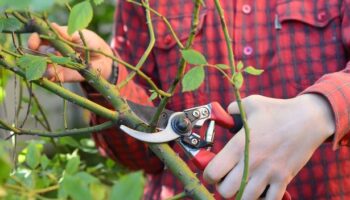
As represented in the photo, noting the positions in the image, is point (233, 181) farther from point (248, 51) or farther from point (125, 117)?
point (248, 51)

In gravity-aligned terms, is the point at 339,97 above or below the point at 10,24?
below

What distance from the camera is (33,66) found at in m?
0.80

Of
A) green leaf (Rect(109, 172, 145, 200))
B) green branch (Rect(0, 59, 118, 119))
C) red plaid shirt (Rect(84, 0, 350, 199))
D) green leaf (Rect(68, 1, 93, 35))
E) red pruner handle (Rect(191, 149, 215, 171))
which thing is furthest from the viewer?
red plaid shirt (Rect(84, 0, 350, 199))

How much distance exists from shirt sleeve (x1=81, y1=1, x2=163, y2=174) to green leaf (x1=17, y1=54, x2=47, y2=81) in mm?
572

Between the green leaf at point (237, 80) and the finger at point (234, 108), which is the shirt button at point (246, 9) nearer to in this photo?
the finger at point (234, 108)

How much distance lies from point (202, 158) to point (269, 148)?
0.34ft

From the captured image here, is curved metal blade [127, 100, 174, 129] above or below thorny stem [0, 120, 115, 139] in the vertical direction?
below

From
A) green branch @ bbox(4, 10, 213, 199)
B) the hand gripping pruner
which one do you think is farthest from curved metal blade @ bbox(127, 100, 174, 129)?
green branch @ bbox(4, 10, 213, 199)

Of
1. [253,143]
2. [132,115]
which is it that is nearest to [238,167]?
[253,143]

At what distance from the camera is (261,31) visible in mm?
1347

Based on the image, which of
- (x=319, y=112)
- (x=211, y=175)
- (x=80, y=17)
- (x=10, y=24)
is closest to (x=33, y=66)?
(x=10, y=24)

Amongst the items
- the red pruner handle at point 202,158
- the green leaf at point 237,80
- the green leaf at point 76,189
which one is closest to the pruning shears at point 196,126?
the red pruner handle at point 202,158

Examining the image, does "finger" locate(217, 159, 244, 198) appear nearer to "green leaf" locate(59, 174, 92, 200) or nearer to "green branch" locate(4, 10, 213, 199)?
"green branch" locate(4, 10, 213, 199)

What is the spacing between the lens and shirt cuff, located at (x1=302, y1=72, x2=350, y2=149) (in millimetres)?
985
